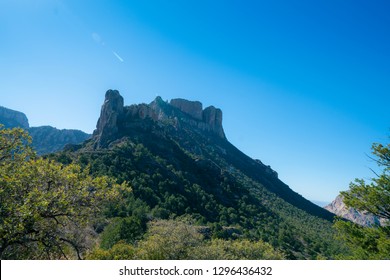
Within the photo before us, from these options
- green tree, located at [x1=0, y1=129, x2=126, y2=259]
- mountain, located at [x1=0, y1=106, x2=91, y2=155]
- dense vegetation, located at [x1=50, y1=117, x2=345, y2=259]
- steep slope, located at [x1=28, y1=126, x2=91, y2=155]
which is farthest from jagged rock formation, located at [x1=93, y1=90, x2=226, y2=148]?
green tree, located at [x1=0, y1=129, x2=126, y2=259]

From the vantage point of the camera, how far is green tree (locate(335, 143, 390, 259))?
13203 millimetres

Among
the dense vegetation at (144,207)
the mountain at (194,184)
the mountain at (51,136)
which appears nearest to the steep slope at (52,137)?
the mountain at (51,136)

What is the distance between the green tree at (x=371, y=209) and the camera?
13.2 metres

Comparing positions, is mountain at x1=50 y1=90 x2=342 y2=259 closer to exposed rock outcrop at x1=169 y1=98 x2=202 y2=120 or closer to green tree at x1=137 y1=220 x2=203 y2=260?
green tree at x1=137 y1=220 x2=203 y2=260

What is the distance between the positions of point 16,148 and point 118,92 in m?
88.1

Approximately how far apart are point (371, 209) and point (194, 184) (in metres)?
59.0

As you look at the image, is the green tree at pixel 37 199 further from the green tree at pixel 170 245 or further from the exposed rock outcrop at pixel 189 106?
the exposed rock outcrop at pixel 189 106

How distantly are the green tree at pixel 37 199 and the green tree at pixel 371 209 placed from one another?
39.6ft

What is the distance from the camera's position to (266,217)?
70875 mm

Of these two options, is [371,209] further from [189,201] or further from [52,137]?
[52,137]

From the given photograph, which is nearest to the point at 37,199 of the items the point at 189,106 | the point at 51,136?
the point at 189,106

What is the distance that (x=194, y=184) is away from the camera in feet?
234

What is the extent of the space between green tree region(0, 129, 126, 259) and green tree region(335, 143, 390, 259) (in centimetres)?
1207

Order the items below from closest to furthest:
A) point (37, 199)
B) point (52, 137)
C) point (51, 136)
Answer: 1. point (37, 199)
2. point (52, 137)
3. point (51, 136)
